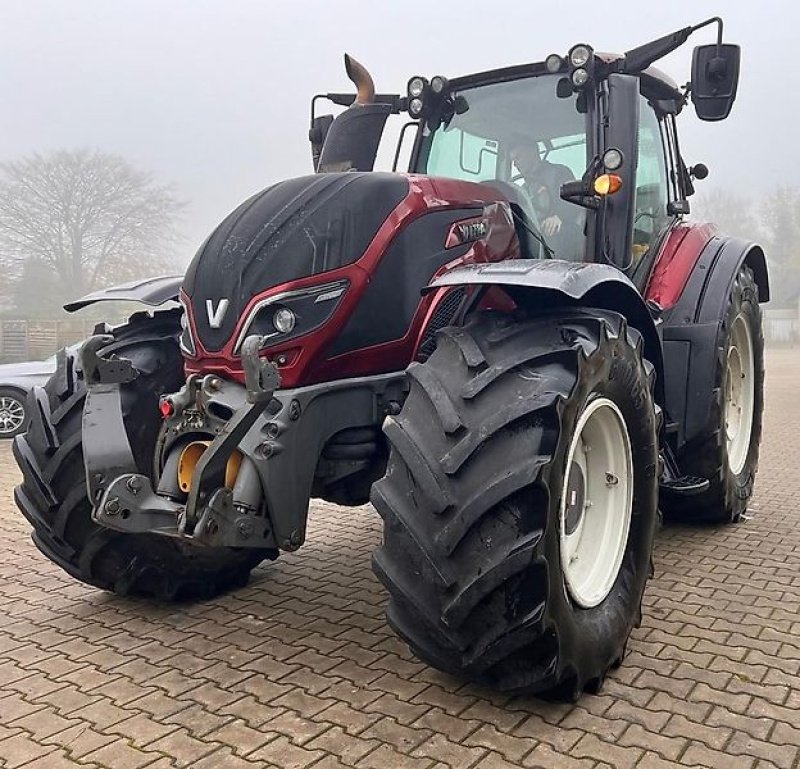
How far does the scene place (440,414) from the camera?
2432 millimetres

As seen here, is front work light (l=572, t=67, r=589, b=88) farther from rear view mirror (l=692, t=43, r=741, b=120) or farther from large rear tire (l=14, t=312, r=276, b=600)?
large rear tire (l=14, t=312, r=276, b=600)

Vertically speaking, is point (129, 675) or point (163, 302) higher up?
point (163, 302)

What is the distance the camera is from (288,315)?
114 inches

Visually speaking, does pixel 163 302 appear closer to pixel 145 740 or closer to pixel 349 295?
pixel 349 295

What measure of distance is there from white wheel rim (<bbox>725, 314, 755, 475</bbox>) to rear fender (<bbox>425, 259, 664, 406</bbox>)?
5.80 ft

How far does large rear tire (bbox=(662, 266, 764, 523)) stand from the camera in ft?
14.0

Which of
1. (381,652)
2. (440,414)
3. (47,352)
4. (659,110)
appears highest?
(659,110)

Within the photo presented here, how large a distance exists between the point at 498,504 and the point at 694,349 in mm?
2264

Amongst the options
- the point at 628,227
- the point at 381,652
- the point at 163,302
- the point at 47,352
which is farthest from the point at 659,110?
the point at 47,352

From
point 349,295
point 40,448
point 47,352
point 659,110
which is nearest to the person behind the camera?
point 349,295

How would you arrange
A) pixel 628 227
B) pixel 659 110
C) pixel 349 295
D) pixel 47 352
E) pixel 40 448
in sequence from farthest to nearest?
1. pixel 47 352
2. pixel 659 110
3. pixel 628 227
4. pixel 40 448
5. pixel 349 295

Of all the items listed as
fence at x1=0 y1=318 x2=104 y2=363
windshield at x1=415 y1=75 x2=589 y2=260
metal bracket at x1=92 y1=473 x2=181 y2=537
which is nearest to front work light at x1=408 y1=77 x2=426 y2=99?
Answer: windshield at x1=415 y1=75 x2=589 y2=260

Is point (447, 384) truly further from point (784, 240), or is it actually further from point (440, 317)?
point (784, 240)

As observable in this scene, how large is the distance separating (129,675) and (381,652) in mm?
896
